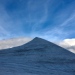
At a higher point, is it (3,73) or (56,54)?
(56,54)

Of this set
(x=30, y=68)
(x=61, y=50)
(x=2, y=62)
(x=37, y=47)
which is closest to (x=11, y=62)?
(x=2, y=62)

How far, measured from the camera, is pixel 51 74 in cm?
1584

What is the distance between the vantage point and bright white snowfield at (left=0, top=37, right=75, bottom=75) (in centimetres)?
1652

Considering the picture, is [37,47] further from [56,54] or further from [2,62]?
[2,62]

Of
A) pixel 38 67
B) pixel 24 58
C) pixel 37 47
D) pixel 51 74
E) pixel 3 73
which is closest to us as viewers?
pixel 3 73

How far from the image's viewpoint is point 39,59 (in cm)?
1903

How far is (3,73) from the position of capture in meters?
13.7

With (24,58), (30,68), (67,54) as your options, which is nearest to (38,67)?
(30,68)

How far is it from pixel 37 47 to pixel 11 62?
12.7ft

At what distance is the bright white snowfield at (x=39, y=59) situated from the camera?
54.2 feet

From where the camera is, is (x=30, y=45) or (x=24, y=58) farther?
(x=30, y=45)

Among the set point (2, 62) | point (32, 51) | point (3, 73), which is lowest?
point (3, 73)

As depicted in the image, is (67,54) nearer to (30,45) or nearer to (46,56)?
(46,56)

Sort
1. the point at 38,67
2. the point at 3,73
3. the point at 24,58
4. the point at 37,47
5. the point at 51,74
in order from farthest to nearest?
1. the point at 37,47
2. the point at 24,58
3. the point at 38,67
4. the point at 51,74
5. the point at 3,73
